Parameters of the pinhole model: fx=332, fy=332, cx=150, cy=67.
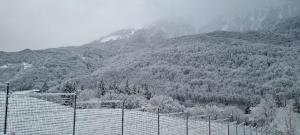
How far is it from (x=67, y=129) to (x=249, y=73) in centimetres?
19181

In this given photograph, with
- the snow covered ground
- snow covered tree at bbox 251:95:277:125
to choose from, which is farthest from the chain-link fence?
snow covered tree at bbox 251:95:277:125

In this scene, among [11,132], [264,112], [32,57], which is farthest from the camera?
[32,57]

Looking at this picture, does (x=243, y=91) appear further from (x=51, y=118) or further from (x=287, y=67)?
(x=51, y=118)

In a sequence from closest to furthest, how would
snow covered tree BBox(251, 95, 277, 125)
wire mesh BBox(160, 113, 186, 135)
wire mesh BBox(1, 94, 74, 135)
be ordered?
wire mesh BBox(1, 94, 74, 135) → wire mesh BBox(160, 113, 186, 135) → snow covered tree BBox(251, 95, 277, 125)

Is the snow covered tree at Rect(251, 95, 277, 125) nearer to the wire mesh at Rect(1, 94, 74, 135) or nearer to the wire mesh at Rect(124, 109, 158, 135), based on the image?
the wire mesh at Rect(124, 109, 158, 135)

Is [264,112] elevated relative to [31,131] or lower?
lower

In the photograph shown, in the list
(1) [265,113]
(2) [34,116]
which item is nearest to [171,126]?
(2) [34,116]

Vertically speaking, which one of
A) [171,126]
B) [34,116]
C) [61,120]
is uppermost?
[34,116]

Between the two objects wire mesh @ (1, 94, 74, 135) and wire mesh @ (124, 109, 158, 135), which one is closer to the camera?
wire mesh @ (1, 94, 74, 135)

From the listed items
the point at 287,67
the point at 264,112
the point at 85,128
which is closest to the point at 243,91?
the point at 287,67

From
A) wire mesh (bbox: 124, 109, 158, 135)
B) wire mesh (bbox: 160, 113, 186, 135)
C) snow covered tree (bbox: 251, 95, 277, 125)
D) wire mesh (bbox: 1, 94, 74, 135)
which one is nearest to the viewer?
wire mesh (bbox: 1, 94, 74, 135)

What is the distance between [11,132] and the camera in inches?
303

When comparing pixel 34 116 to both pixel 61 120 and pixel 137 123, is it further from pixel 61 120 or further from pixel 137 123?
pixel 137 123

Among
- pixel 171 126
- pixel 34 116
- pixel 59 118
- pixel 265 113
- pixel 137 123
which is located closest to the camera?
pixel 34 116
